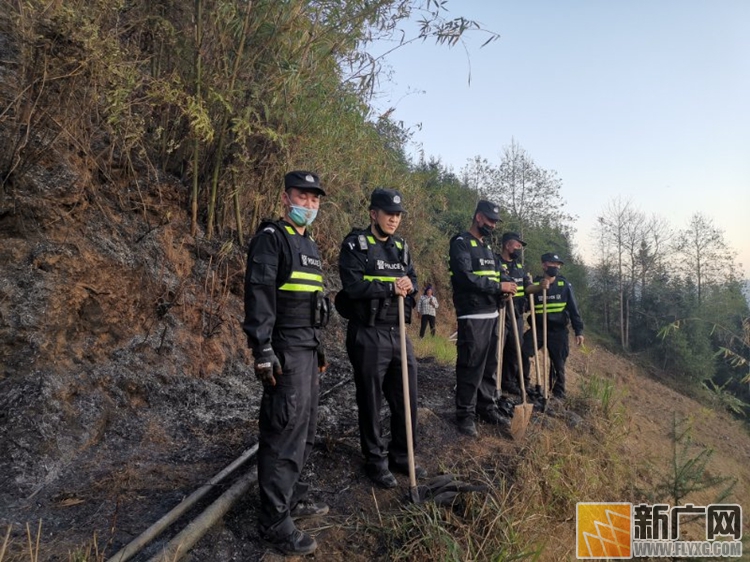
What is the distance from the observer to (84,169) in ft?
15.4

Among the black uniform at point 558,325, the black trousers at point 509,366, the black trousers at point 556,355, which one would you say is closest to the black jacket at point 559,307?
the black uniform at point 558,325

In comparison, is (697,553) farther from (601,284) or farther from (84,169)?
(601,284)

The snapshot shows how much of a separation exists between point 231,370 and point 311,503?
2752mm

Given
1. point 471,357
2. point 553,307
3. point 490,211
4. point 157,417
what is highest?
point 490,211

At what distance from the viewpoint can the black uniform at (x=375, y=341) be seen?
3391mm

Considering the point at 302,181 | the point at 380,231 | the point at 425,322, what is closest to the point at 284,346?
the point at 302,181

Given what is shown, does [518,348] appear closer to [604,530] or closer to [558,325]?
[604,530]

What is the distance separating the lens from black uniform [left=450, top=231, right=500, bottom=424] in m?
4.55

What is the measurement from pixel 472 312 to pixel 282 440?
2535 millimetres

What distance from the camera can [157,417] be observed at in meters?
4.15

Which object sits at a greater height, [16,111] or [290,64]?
[290,64]

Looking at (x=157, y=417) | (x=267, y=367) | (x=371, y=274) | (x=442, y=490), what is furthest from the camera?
(x=157, y=417)

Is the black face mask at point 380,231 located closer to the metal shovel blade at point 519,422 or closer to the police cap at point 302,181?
the police cap at point 302,181

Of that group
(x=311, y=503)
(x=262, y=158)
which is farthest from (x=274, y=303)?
(x=262, y=158)
